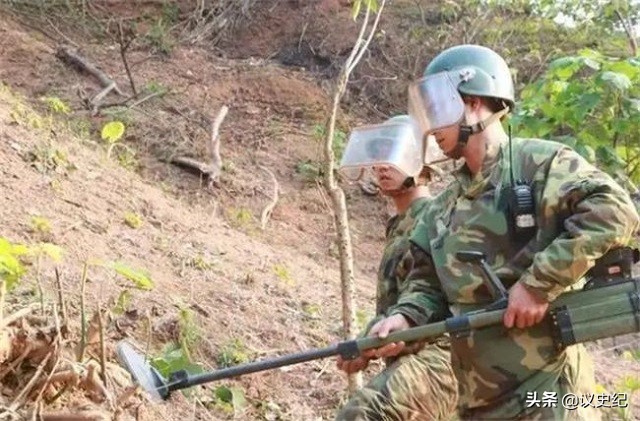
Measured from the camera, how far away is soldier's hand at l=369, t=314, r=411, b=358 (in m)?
2.85

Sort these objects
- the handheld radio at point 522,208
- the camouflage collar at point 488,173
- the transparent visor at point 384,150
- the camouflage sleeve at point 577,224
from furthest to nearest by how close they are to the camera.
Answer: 1. the transparent visor at point 384,150
2. the camouflage collar at point 488,173
3. the handheld radio at point 522,208
4. the camouflage sleeve at point 577,224

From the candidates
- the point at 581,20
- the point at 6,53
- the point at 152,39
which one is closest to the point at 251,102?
the point at 152,39

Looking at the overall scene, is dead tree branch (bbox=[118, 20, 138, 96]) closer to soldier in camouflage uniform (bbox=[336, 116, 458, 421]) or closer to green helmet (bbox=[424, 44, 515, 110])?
soldier in camouflage uniform (bbox=[336, 116, 458, 421])

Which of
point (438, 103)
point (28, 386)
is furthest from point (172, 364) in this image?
point (438, 103)

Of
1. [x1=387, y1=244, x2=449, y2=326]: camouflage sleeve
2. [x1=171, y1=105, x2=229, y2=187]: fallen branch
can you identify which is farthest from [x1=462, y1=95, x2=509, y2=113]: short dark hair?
[x1=171, y1=105, x2=229, y2=187]: fallen branch

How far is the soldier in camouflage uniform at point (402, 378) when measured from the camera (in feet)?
10.6

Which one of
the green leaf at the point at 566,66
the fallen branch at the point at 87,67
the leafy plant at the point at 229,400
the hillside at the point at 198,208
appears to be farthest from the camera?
the fallen branch at the point at 87,67

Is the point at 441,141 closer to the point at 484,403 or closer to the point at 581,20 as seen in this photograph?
the point at 484,403

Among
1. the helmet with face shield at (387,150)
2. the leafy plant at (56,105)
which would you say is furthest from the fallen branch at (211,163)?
the helmet with face shield at (387,150)

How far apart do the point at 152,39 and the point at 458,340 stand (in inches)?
385

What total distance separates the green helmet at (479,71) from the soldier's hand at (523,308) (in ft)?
2.05

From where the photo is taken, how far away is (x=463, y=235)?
2.72 meters

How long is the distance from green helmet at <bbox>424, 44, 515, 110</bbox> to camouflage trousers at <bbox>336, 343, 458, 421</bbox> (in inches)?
42.5

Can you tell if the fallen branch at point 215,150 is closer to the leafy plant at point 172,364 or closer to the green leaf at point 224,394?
the green leaf at point 224,394
